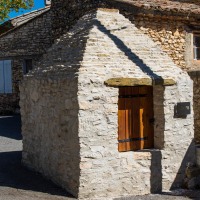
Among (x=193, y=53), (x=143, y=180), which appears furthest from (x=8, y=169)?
(x=193, y=53)

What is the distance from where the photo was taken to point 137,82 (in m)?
7.54

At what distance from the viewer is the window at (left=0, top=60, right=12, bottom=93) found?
18234 millimetres

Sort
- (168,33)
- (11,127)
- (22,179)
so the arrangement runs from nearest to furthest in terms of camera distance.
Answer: (22,179) < (168,33) < (11,127)

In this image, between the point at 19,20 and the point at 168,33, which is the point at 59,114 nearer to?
the point at 168,33

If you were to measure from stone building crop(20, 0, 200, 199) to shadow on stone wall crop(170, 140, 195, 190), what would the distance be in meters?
0.02

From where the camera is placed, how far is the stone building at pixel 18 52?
56.7 feet

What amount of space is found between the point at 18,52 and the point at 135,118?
11.2 meters

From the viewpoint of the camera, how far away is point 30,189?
7641mm

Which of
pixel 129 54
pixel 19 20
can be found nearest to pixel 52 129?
pixel 129 54

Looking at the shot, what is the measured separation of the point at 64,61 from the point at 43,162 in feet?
7.71

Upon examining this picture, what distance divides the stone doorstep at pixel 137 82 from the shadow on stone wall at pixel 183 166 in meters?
1.53

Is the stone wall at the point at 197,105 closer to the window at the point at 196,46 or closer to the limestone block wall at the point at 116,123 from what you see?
the limestone block wall at the point at 116,123

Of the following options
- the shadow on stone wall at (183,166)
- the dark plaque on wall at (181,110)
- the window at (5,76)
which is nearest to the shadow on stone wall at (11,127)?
the window at (5,76)

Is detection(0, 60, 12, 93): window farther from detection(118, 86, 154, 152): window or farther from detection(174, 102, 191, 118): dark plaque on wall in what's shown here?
detection(174, 102, 191, 118): dark plaque on wall
